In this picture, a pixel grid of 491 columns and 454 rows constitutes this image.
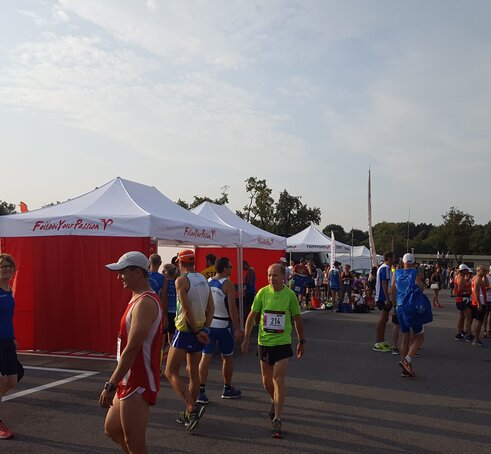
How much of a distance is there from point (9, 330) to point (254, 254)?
13.1 meters

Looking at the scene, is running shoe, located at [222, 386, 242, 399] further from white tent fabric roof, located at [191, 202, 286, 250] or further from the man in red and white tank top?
white tent fabric roof, located at [191, 202, 286, 250]

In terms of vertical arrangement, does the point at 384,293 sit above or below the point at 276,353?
above

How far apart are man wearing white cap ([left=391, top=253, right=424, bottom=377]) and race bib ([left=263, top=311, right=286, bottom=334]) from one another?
3.31 metres

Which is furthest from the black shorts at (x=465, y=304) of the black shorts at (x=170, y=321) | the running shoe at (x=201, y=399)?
the running shoe at (x=201, y=399)

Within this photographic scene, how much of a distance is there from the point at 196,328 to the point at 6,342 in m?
1.88

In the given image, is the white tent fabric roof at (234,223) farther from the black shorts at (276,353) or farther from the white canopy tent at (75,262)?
the black shorts at (276,353)

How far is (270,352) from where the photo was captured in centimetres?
549

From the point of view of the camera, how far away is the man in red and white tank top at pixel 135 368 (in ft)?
10.2

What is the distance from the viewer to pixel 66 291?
1016 cm

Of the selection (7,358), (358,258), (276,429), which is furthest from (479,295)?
(358,258)

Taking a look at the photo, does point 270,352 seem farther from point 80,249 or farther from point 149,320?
point 80,249

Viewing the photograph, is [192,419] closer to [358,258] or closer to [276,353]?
[276,353]

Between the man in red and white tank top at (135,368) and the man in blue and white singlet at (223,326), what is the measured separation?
302 centimetres

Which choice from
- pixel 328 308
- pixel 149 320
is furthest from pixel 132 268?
pixel 328 308
